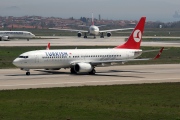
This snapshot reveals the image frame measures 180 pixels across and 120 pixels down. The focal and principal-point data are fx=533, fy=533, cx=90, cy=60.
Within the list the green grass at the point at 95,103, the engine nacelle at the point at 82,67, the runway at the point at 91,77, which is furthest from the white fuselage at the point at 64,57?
the green grass at the point at 95,103

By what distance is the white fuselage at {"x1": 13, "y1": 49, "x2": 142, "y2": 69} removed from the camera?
189ft

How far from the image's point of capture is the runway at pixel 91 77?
50.1 m

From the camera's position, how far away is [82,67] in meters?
59.0

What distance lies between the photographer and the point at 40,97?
40188 millimetres

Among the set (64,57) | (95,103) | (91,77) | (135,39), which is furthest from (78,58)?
(95,103)

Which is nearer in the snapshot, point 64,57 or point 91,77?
point 91,77

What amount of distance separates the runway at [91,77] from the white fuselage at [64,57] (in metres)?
1.23

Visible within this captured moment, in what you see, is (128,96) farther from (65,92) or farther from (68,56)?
(68,56)

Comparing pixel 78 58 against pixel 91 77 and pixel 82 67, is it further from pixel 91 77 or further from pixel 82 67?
pixel 91 77

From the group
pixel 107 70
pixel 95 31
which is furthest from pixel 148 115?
pixel 95 31

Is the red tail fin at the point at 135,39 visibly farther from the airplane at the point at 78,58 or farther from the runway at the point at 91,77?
the runway at the point at 91,77

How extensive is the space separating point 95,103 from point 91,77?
1960cm

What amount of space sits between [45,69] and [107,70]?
813 cm

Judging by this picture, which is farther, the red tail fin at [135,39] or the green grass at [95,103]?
the red tail fin at [135,39]
